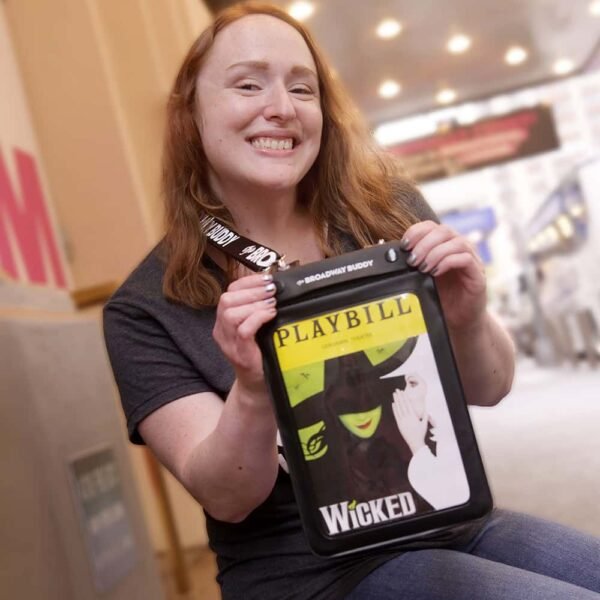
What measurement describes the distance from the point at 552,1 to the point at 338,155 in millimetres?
5158

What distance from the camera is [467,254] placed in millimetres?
849

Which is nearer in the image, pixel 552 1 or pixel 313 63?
pixel 313 63

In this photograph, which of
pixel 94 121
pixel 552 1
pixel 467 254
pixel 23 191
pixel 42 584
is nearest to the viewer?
pixel 467 254

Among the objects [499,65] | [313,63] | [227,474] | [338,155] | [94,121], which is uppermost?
[499,65]

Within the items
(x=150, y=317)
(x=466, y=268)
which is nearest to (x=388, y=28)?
(x=150, y=317)

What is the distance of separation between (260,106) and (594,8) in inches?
228

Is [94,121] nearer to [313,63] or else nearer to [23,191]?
[23,191]

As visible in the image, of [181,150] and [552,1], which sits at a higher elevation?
[552,1]

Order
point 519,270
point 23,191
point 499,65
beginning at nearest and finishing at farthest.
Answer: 1. point 23,191
2. point 499,65
3. point 519,270

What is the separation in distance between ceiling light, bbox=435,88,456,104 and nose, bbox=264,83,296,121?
21.1 ft

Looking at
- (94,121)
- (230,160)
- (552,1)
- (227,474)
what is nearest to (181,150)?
(230,160)

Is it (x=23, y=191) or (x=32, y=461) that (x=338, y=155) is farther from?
(x=23, y=191)

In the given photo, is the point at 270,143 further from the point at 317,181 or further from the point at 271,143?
the point at 317,181

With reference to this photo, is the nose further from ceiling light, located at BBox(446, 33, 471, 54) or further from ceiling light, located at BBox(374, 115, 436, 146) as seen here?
ceiling light, located at BBox(374, 115, 436, 146)
